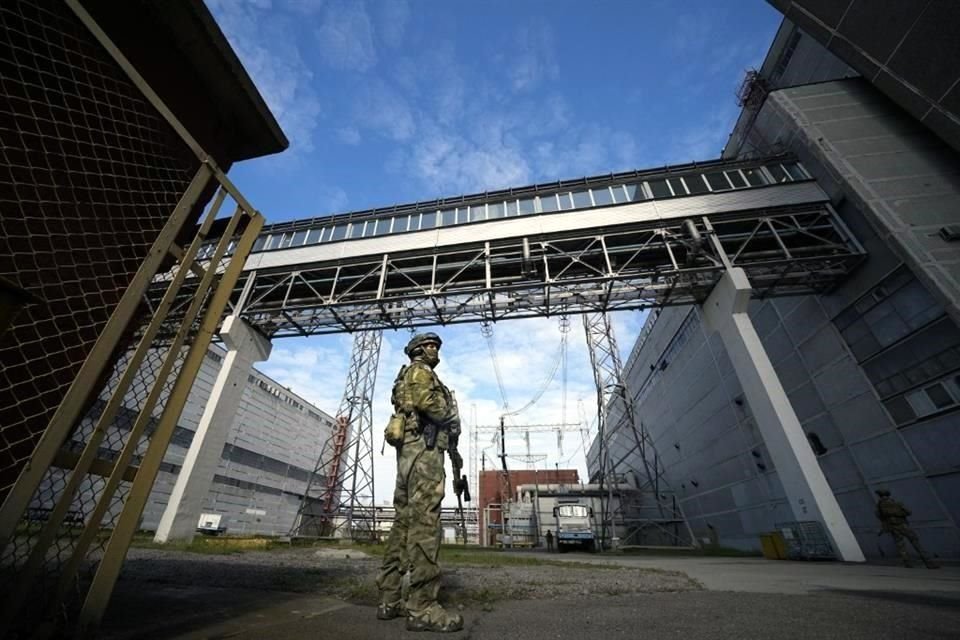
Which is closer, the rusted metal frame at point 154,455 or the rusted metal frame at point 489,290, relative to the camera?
the rusted metal frame at point 154,455

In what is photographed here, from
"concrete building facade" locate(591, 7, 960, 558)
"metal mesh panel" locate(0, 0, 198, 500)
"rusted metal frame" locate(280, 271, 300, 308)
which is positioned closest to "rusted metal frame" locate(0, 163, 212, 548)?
"metal mesh panel" locate(0, 0, 198, 500)

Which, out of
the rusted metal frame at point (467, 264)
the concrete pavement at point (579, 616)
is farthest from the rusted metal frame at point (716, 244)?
the concrete pavement at point (579, 616)

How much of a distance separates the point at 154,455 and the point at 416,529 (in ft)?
5.29

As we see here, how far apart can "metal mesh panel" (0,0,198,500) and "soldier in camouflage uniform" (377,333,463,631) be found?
1903 mm

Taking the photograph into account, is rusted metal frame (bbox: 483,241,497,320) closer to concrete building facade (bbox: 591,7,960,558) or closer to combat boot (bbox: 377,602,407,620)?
concrete building facade (bbox: 591,7,960,558)

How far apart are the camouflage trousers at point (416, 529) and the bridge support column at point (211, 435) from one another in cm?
1164

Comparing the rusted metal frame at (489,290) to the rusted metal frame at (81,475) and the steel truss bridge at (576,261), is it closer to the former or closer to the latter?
the steel truss bridge at (576,261)

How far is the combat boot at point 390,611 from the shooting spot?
2383 mm

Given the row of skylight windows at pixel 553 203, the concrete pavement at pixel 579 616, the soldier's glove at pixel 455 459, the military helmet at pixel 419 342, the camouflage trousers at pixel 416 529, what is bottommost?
the concrete pavement at pixel 579 616

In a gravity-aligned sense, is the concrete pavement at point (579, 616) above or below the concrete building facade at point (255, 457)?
below

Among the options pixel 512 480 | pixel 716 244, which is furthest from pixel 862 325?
pixel 512 480

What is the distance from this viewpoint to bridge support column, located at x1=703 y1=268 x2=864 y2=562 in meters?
7.85

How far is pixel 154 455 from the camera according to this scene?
202 centimetres

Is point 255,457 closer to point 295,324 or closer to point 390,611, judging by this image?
point 295,324
